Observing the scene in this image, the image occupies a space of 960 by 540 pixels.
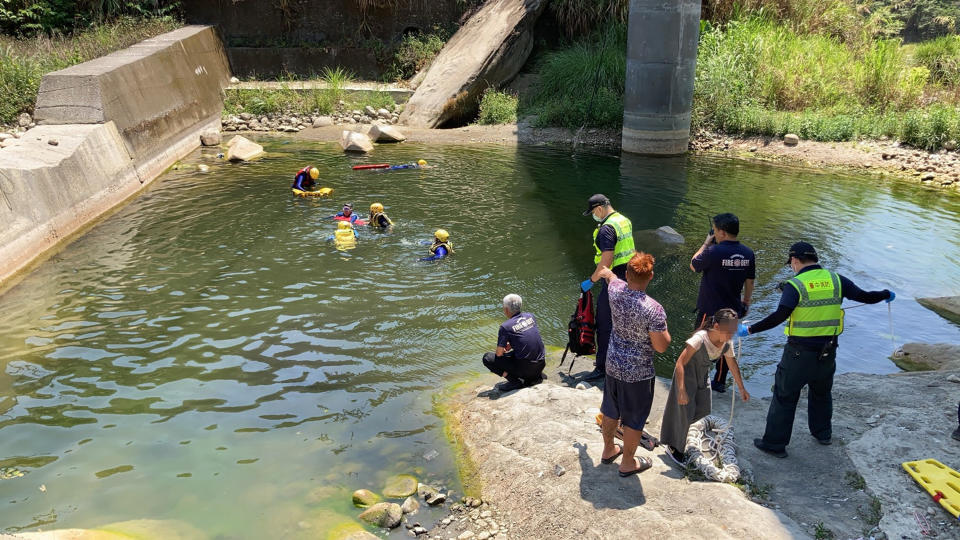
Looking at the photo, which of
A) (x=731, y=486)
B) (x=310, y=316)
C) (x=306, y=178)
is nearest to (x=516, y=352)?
(x=731, y=486)

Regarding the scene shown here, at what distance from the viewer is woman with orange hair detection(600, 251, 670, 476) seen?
15.7ft

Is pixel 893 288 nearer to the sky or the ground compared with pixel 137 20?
nearer to the ground

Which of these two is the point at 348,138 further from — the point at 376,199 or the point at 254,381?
the point at 254,381

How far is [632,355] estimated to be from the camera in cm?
492

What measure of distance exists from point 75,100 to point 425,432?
13.1 meters

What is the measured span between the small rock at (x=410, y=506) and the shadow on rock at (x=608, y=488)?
4.56 feet

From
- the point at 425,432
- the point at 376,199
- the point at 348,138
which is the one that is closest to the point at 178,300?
the point at 425,432

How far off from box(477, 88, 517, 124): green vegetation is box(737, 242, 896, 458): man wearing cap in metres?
16.3

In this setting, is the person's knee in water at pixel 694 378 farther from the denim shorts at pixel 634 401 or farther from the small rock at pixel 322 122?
the small rock at pixel 322 122

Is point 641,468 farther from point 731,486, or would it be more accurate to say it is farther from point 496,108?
point 496,108

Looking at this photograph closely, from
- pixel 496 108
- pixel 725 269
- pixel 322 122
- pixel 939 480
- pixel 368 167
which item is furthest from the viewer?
pixel 322 122

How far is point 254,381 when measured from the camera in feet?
23.8

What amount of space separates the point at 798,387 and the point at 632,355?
157 cm

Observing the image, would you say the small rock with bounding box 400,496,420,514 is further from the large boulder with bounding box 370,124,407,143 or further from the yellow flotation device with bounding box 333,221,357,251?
the large boulder with bounding box 370,124,407,143
